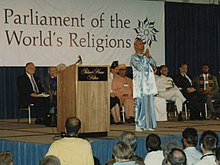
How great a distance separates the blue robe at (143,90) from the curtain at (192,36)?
586cm

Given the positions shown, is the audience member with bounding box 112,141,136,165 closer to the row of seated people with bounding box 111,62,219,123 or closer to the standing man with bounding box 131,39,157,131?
the standing man with bounding box 131,39,157,131

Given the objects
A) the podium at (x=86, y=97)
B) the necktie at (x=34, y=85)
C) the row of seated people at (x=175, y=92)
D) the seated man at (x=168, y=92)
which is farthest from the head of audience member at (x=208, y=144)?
the seated man at (x=168, y=92)

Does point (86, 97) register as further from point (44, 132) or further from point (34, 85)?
point (34, 85)

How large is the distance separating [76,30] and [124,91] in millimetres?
2552

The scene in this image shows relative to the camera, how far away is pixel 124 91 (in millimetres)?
12055

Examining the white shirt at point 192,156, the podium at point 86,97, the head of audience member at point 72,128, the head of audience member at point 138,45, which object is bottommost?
the white shirt at point 192,156

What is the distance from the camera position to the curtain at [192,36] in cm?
1569

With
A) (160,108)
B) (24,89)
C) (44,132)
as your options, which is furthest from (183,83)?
(44,132)

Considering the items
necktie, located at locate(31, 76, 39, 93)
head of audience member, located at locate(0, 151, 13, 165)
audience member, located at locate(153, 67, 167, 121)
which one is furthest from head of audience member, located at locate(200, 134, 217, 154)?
audience member, located at locate(153, 67, 167, 121)

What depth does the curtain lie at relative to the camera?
51.5ft

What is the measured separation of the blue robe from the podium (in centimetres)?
132

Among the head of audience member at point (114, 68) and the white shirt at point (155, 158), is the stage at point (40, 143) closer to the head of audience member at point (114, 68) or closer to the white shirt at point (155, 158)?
the white shirt at point (155, 158)

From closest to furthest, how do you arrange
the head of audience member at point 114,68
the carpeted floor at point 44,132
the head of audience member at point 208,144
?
1. the head of audience member at point 208,144
2. the carpeted floor at point 44,132
3. the head of audience member at point 114,68

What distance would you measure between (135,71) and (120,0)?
5.33 m
